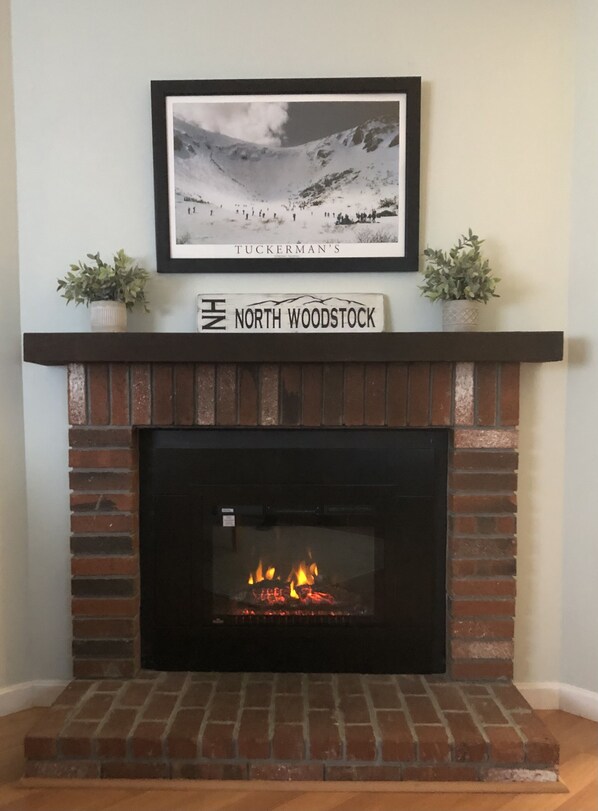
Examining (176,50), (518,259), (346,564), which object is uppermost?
(176,50)

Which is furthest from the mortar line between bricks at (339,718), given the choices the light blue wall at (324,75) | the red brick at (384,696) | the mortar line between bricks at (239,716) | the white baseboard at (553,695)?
the light blue wall at (324,75)

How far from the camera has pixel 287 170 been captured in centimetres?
176

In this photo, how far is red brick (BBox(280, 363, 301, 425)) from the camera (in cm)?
171

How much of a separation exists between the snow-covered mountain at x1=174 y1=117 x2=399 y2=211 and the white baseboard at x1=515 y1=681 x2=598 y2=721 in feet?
5.29

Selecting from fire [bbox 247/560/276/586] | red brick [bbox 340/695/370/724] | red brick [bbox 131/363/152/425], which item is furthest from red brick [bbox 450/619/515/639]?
red brick [bbox 131/363/152/425]

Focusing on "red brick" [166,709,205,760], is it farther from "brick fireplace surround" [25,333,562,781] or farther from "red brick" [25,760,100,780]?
"red brick" [25,760,100,780]

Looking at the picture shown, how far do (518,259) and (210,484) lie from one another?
119cm

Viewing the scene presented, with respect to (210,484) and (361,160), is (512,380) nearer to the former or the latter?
(361,160)

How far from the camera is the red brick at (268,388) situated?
1.71 m

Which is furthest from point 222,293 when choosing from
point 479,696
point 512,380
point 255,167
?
point 479,696

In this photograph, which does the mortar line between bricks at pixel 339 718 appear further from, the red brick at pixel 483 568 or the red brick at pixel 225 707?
the red brick at pixel 483 568

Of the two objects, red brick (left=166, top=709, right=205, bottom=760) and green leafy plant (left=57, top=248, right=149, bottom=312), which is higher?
green leafy plant (left=57, top=248, right=149, bottom=312)

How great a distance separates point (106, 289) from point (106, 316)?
0.08 metres

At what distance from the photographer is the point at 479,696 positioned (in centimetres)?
167
